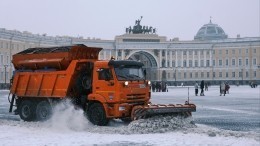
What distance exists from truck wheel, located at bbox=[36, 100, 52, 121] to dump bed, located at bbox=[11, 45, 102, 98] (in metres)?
0.36

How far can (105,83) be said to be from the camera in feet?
Answer: 49.0

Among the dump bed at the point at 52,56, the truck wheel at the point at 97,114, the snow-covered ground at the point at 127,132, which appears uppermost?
the dump bed at the point at 52,56

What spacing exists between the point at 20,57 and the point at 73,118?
4.52 m

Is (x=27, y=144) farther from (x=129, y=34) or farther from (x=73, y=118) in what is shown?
(x=129, y=34)

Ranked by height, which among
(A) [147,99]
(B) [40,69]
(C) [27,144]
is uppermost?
(B) [40,69]

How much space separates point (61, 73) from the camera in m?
16.2

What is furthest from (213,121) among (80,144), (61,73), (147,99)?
(80,144)

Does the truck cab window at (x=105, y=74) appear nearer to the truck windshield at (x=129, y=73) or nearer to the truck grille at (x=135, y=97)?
the truck windshield at (x=129, y=73)

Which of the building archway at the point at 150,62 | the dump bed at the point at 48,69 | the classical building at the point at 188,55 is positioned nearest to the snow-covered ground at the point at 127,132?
the dump bed at the point at 48,69

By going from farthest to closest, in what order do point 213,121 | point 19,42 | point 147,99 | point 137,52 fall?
1. point 137,52
2. point 19,42
3. point 213,121
4. point 147,99

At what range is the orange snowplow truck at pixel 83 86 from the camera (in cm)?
1469

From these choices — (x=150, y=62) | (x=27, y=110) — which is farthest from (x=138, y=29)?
(x=27, y=110)

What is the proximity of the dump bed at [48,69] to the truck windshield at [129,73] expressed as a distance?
1820 mm

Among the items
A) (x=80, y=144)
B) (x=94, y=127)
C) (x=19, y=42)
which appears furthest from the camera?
(x=19, y=42)
